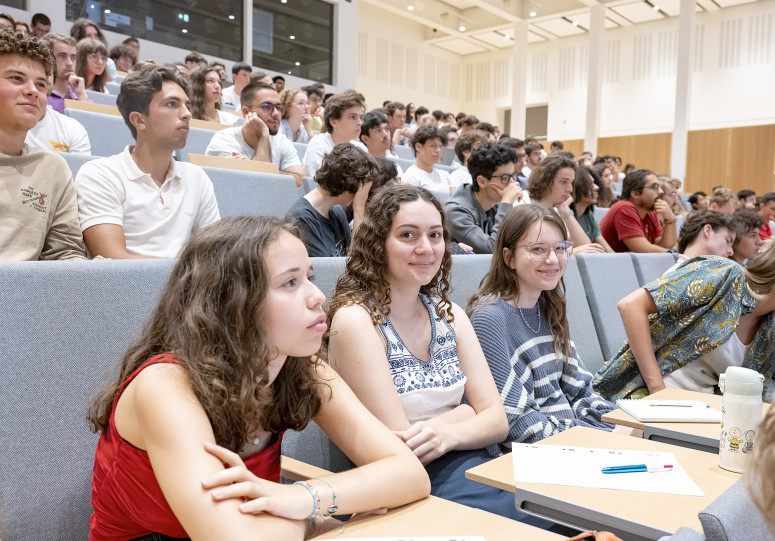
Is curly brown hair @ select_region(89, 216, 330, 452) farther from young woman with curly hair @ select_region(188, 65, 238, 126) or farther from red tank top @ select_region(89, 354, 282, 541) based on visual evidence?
young woman with curly hair @ select_region(188, 65, 238, 126)

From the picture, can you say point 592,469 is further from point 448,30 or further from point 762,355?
point 448,30

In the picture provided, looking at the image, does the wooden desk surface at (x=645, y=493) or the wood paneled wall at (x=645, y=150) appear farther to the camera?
the wood paneled wall at (x=645, y=150)

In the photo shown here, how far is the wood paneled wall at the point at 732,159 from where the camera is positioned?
11016mm

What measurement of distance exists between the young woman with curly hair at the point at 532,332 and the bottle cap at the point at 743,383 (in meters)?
0.53

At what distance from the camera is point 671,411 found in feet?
5.22

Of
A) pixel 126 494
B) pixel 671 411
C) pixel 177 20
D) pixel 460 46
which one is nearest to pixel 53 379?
pixel 126 494

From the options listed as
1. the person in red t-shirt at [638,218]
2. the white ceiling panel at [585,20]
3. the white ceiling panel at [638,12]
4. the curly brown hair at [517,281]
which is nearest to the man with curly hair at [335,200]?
the curly brown hair at [517,281]

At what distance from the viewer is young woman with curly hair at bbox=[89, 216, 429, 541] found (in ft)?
2.88

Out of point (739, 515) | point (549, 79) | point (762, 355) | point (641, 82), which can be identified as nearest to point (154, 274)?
point (739, 515)

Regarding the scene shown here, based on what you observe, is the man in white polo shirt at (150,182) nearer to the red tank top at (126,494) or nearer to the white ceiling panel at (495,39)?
the red tank top at (126,494)

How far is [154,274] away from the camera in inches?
54.4

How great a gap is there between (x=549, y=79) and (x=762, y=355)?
12.8m

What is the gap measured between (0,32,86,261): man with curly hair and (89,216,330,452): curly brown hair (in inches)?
37.0

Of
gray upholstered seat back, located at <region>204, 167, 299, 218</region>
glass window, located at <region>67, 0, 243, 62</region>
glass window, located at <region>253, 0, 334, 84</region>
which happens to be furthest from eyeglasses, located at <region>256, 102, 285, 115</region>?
glass window, located at <region>253, 0, 334, 84</region>
